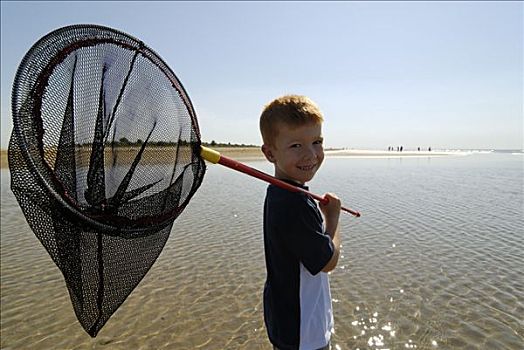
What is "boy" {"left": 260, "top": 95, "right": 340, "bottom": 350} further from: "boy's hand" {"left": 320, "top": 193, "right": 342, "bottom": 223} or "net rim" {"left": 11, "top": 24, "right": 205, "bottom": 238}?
"net rim" {"left": 11, "top": 24, "right": 205, "bottom": 238}

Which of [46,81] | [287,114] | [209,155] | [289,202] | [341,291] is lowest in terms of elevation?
[341,291]

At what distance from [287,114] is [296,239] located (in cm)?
73

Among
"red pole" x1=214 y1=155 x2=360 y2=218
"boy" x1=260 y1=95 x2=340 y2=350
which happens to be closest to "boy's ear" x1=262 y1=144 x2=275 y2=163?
"boy" x1=260 y1=95 x2=340 y2=350

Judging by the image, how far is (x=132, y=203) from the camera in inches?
84.0

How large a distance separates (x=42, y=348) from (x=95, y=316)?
9.65 ft

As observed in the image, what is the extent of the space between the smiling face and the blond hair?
27 mm

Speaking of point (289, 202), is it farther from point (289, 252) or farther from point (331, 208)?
point (331, 208)

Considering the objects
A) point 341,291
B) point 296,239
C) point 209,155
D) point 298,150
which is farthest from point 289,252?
point 341,291

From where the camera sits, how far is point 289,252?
2113 mm

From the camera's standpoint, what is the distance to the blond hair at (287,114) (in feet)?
7.22

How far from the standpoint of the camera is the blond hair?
86.6 inches

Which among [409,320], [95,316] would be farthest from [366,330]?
[95,316]

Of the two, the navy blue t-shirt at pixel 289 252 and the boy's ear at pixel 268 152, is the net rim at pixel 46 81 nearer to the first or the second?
the boy's ear at pixel 268 152

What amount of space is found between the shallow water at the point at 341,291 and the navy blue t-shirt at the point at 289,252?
7.89 feet
